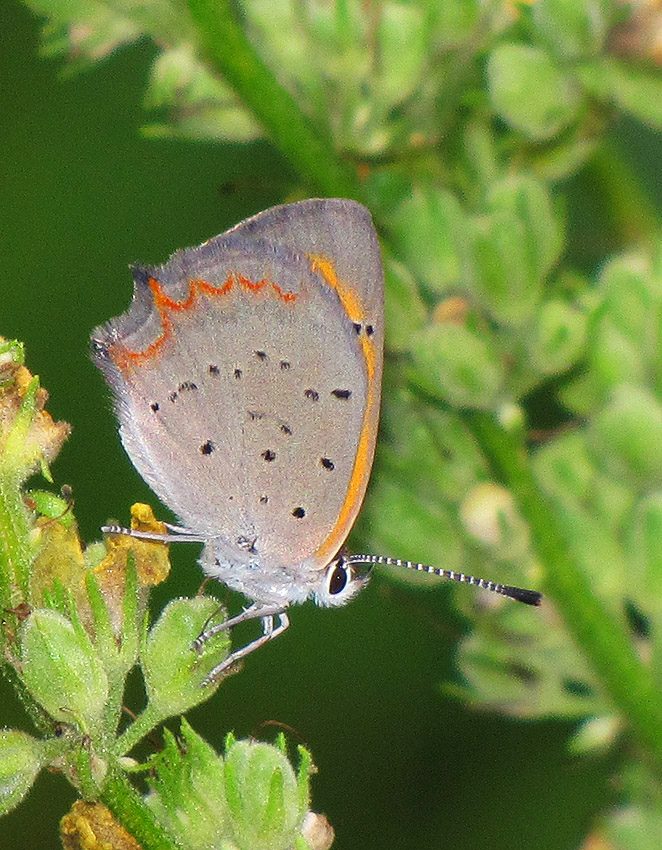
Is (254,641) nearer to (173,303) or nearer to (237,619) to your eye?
(237,619)

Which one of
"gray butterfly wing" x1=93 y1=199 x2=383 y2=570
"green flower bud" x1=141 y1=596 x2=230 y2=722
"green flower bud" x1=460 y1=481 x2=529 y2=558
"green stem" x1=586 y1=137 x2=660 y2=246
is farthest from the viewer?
Answer: "green stem" x1=586 y1=137 x2=660 y2=246

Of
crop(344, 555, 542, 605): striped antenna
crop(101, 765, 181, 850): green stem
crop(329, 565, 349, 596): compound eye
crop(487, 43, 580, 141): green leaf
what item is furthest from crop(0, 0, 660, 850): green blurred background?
crop(101, 765, 181, 850): green stem

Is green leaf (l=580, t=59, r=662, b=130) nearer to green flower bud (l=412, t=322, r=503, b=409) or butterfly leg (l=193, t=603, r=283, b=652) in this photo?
green flower bud (l=412, t=322, r=503, b=409)

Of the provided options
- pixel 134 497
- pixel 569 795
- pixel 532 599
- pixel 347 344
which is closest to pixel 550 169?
pixel 347 344

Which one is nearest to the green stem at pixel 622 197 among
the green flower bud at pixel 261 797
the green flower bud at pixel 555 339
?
the green flower bud at pixel 555 339

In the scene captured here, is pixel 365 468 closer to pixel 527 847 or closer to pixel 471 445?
pixel 471 445

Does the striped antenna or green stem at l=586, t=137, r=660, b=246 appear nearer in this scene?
the striped antenna
